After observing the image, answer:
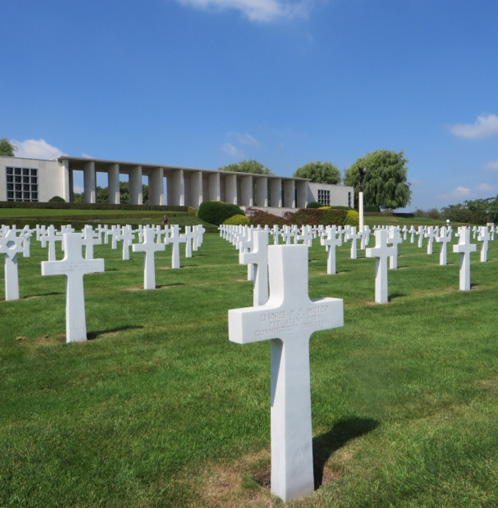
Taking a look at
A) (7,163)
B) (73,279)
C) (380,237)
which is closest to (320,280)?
(380,237)

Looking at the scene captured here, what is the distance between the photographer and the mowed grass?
2609 millimetres

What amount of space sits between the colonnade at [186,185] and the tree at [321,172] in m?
10.6

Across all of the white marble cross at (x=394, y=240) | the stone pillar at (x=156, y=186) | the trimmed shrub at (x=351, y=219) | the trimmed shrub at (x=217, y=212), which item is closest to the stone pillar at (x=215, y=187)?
the stone pillar at (x=156, y=186)

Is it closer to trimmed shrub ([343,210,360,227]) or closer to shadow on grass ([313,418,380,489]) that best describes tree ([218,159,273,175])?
trimmed shrub ([343,210,360,227])

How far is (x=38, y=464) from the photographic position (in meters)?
2.84

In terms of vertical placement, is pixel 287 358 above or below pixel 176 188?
below

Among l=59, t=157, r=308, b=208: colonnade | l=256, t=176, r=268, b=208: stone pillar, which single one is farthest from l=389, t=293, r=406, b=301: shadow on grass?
l=256, t=176, r=268, b=208: stone pillar

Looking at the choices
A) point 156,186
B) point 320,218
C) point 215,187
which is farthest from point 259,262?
point 215,187

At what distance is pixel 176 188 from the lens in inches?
2238

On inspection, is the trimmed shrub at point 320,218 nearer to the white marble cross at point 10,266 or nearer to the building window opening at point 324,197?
the white marble cross at point 10,266

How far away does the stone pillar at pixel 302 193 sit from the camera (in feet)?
220

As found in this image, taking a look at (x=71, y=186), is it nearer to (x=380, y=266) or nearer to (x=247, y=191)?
(x=247, y=191)

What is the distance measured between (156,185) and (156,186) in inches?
4.8

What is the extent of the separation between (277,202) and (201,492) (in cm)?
6326
